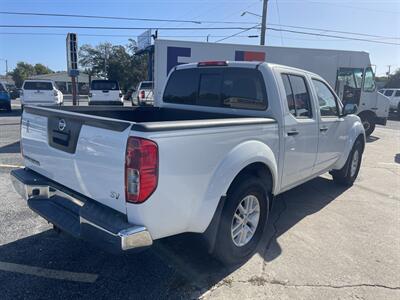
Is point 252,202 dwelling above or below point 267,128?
below

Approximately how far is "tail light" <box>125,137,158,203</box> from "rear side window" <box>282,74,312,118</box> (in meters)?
2.23

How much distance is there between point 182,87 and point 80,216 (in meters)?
2.66

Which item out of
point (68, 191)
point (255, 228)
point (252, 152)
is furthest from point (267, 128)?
point (68, 191)

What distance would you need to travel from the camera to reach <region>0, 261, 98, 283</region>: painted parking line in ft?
9.91

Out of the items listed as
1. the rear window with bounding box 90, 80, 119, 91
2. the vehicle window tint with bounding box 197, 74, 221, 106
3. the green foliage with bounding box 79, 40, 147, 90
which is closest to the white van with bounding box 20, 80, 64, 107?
the rear window with bounding box 90, 80, 119, 91

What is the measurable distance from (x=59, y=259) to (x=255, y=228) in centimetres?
202

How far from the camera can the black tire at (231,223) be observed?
3043 millimetres

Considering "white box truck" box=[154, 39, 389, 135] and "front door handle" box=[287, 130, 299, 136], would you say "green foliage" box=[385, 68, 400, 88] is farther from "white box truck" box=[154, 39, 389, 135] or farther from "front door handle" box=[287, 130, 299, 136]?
"front door handle" box=[287, 130, 299, 136]

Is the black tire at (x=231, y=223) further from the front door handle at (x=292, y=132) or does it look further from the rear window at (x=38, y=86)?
the rear window at (x=38, y=86)

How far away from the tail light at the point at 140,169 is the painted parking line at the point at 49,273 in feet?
3.88

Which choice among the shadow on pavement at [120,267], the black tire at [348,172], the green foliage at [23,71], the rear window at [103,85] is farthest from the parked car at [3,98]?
the green foliage at [23,71]

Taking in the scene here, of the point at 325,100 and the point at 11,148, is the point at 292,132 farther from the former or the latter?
the point at 11,148

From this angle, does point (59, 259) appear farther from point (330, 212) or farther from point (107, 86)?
point (107, 86)

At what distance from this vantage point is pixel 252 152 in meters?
3.14
